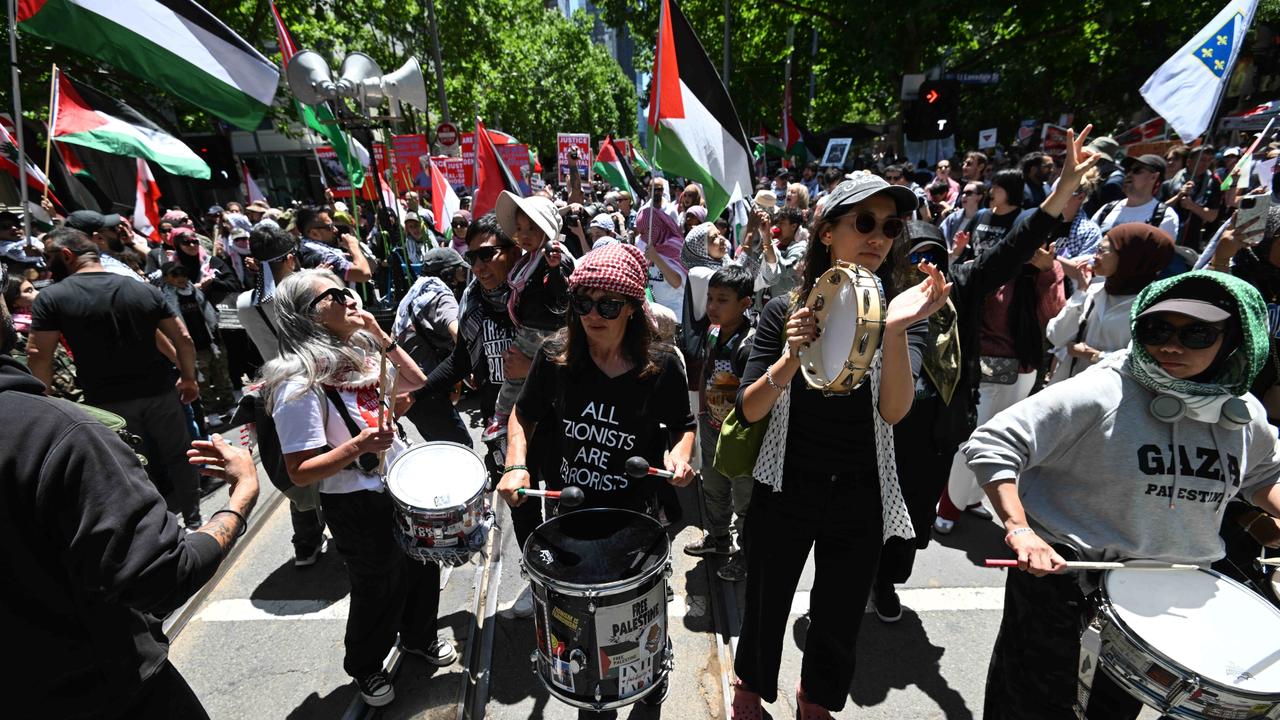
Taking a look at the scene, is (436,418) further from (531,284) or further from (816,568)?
(816,568)

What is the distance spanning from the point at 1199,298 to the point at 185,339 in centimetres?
592

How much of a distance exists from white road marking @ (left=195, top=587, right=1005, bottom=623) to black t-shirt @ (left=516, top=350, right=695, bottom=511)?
4.55 ft

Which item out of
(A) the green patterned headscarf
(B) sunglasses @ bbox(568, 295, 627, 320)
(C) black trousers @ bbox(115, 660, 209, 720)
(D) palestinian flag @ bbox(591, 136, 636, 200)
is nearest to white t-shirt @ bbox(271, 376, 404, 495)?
(C) black trousers @ bbox(115, 660, 209, 720)

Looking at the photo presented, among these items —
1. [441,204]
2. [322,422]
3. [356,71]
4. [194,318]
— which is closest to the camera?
[322,422]

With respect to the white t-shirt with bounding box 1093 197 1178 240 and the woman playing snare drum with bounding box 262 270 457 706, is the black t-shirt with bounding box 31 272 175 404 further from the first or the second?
the white t-shirt with bounding box 1093 197 1178 240

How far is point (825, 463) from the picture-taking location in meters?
2.29

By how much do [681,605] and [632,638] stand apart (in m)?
1.67

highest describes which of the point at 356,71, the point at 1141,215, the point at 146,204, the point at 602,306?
the point at 356,71

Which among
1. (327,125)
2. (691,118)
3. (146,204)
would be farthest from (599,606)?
(146,204)

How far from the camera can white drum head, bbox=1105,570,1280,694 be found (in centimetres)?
170

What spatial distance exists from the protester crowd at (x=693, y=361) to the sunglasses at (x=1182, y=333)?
1cm

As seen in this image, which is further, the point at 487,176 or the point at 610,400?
the point at 487,176

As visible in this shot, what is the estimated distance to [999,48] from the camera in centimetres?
1980

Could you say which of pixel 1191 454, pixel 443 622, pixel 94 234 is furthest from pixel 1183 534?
pixel 94 234
